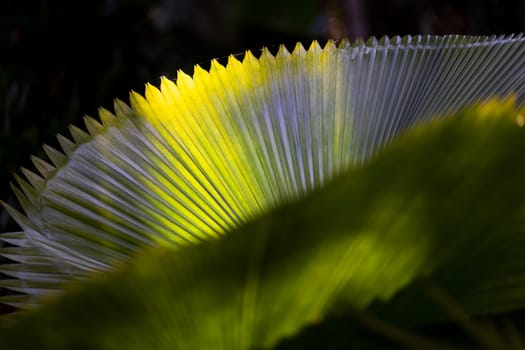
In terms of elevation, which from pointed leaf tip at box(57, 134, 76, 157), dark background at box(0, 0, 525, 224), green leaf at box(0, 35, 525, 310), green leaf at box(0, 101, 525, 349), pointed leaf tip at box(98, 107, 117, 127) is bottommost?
green leaf at box(0, 101, 525, 349)

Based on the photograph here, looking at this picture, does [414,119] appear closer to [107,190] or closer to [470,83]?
[470,83]

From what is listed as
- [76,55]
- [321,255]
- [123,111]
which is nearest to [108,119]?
[123,111]

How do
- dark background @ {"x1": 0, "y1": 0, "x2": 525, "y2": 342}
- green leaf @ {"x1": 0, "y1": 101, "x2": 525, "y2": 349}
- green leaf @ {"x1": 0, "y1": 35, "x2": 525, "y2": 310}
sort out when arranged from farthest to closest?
dark background @ {"x1": 0, "y1": 0, "x2": 525, "y2": 342}, green leaf @ {"x1": 0, "y1": 35, "x2": 525, "y2": 310}, green leaf @ {"x1": 0, "y1": 101, "x2": 525, "y2": 349}

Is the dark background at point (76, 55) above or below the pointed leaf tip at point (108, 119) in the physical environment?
above

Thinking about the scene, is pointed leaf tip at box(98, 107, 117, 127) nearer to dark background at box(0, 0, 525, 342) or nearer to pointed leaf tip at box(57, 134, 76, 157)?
pointed leaf tip at box(57, 134, 76, 157)

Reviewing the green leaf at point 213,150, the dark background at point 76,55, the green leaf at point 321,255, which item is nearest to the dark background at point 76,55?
the dark background at point 76,55

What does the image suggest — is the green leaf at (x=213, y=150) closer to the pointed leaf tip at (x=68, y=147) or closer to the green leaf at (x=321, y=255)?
the pointed leaf tip at (x=68, y=147)

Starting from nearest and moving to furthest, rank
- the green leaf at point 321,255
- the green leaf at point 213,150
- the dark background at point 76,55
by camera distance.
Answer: the green leaf at point 321,255
the green leaf at point 213,150
the dark background at point 76,55

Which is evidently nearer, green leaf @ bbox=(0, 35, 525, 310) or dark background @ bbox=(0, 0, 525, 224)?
green leaf @ bbox=(0, 35, 525, 310)

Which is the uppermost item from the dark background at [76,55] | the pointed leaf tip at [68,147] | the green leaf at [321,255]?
the dark background at [76,55]

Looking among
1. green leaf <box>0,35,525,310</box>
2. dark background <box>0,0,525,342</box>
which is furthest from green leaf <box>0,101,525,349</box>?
dark background <box>0,0,525,342</box>
